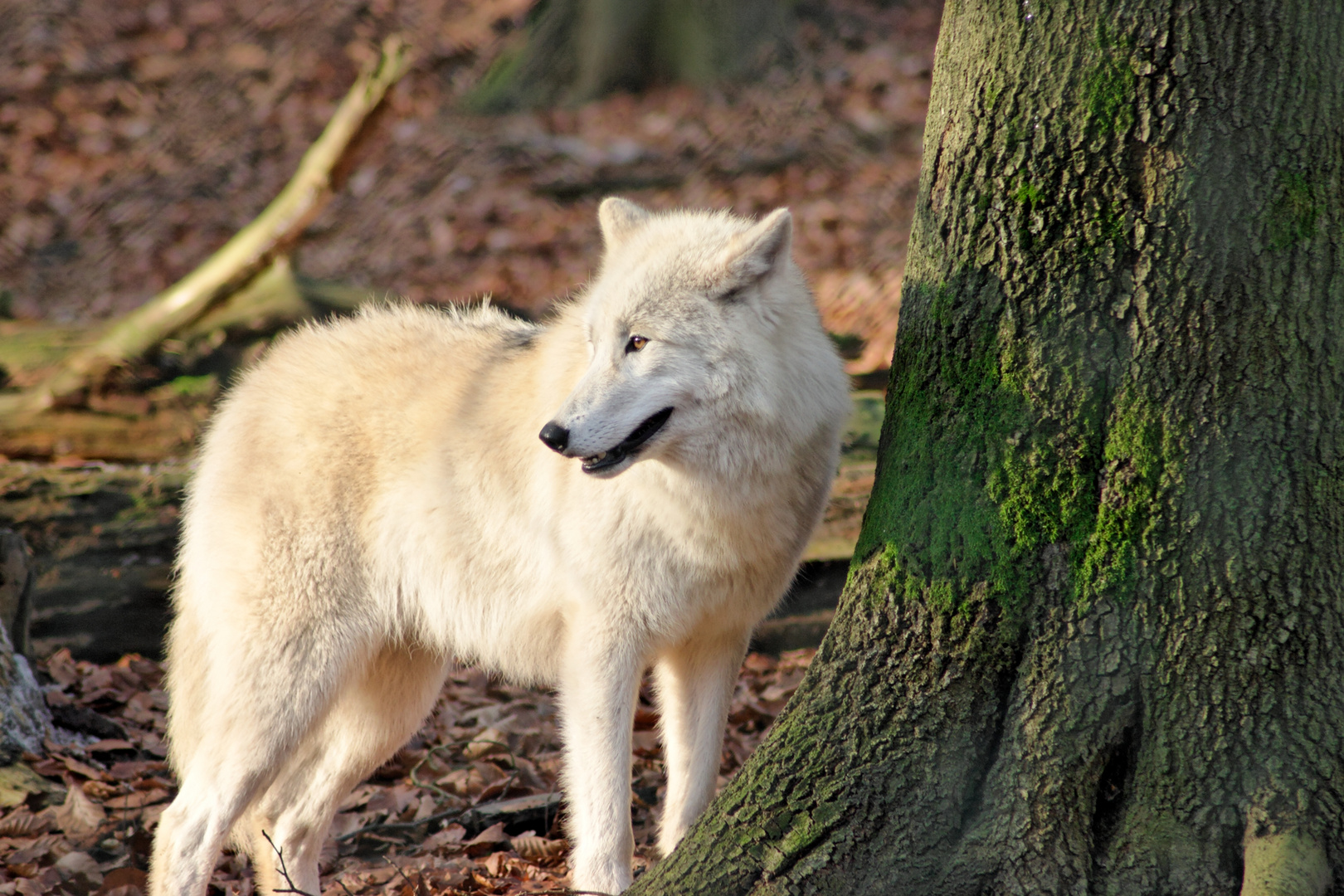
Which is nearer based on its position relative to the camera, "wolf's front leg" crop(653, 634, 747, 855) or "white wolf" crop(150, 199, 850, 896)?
"white wolf" crop(150, 199, 850, 896)

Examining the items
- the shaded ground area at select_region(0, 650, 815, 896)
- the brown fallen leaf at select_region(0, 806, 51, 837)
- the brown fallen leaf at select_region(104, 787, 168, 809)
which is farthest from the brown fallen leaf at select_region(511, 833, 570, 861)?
the brown fallen leaf at select_region(0, 806, 51, 837)

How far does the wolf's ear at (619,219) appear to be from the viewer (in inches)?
144

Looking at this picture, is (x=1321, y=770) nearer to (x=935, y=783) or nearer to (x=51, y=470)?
(x=935, y=783)

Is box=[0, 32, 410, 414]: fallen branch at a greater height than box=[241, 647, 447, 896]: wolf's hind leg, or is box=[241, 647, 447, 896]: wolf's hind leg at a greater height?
box=[0, 32, 410, 414]: fallen branch

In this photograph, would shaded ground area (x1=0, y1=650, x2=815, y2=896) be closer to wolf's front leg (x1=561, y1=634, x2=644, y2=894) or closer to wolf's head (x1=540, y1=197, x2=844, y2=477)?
wolf's front leg (x1=561, y1=634, x2=644, y2=894)

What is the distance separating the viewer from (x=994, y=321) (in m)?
2.57

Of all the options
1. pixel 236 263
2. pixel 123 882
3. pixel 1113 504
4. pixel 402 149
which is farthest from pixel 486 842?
pixel 402 149

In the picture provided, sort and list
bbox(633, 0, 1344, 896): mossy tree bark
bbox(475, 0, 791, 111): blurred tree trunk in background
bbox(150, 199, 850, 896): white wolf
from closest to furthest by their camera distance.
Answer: bbox(633, 0, 1344, 896): mossy tree bark < bbox(150, 199, 850, 896): white wolf < bbox(475, 0, 791, 111): blurred tree trunk in background

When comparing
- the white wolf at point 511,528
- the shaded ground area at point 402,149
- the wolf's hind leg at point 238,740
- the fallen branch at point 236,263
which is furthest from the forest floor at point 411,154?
the wolf's hind leg at point 238,740

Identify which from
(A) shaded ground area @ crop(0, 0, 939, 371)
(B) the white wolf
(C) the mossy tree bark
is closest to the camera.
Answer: (C) the mossy tree bark

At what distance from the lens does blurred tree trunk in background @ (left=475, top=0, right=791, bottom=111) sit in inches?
468

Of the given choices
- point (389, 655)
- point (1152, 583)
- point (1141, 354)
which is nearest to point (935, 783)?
point (1152, 583)

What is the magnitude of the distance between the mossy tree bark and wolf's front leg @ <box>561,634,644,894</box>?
645 millimetres

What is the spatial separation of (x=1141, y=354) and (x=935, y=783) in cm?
107
